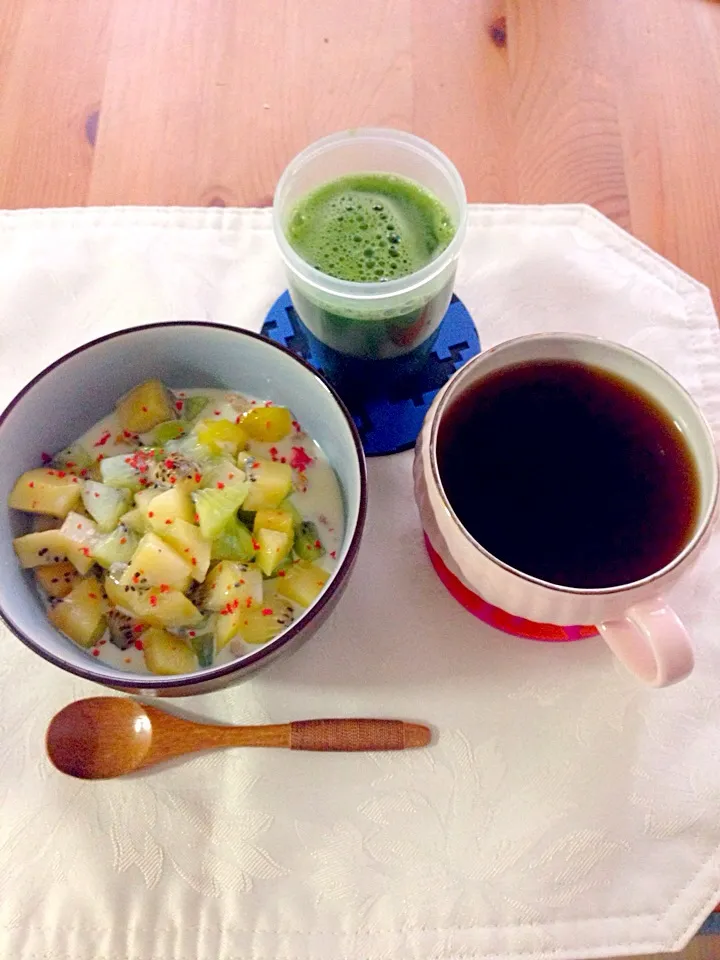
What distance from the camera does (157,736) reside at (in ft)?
2.18

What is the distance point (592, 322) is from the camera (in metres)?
0.85

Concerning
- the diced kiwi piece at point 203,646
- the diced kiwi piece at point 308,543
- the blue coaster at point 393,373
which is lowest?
the diced kiwi piece at point 203,646

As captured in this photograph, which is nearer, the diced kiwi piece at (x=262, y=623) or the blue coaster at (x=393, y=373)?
the diced kiwi piece at (x=262, y=623)

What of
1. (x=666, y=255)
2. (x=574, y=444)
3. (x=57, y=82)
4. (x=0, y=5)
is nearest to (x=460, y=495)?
(x=574, y=444)

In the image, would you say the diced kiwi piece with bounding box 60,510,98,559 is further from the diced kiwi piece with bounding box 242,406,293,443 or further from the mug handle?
the mug handle

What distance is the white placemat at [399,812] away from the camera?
24.8 inches

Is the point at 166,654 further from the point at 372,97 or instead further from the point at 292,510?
the point at 372,97

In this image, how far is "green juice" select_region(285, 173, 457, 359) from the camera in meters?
0.73

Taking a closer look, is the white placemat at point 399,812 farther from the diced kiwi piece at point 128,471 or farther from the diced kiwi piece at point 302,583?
the diced kiwi piece at point 128,471

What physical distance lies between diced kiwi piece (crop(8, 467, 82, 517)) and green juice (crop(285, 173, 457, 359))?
27 cm

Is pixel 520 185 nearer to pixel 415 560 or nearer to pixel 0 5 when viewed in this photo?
pixel 415 560

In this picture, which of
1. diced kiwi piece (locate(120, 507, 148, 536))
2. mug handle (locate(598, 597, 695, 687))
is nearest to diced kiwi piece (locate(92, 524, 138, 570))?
diced kiwi piece (locate(120, 507, 148, 536))

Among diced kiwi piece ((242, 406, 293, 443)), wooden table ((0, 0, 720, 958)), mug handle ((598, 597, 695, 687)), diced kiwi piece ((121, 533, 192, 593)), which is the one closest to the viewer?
mug handle ((598, 597, 695, 687))

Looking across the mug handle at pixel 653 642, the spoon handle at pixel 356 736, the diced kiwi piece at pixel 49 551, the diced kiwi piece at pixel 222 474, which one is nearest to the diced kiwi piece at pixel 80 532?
the diced kiwi piece at pixel 49 551
